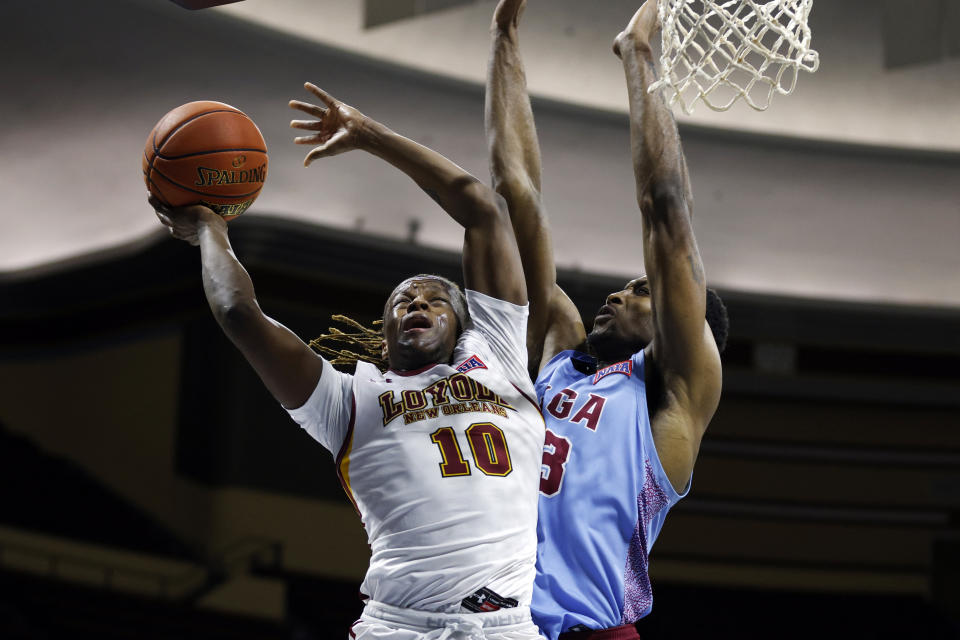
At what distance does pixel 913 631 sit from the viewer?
8.40 meters

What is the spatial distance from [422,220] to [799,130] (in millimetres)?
3222

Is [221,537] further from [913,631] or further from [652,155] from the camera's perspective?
[652,155]

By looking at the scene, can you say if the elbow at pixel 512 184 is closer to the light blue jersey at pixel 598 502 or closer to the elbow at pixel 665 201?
the elbow at pixel 665 201

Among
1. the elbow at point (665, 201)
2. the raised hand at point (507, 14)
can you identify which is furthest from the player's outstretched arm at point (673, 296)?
the raised hand at point (507, 14)

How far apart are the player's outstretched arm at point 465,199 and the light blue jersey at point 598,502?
0.45m

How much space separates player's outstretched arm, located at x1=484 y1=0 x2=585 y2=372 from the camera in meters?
3.11

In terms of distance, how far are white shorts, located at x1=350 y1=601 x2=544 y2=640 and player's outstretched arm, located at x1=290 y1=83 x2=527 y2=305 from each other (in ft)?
2.53

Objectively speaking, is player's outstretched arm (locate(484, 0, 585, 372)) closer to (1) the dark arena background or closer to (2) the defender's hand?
(2) the defender's hand

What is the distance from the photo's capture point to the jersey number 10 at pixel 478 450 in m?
2.37

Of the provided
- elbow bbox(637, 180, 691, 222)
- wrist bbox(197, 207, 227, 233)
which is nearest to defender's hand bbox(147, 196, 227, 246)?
wrist bbox(197, 207, 227, 233)

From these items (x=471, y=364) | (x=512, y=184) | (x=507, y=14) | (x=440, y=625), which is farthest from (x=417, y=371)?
(x=507, y=14)

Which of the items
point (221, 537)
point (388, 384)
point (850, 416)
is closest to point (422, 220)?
point (221, 537)

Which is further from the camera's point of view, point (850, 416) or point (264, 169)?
point (850, 416)

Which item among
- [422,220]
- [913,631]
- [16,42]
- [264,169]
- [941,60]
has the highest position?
[264,169]
